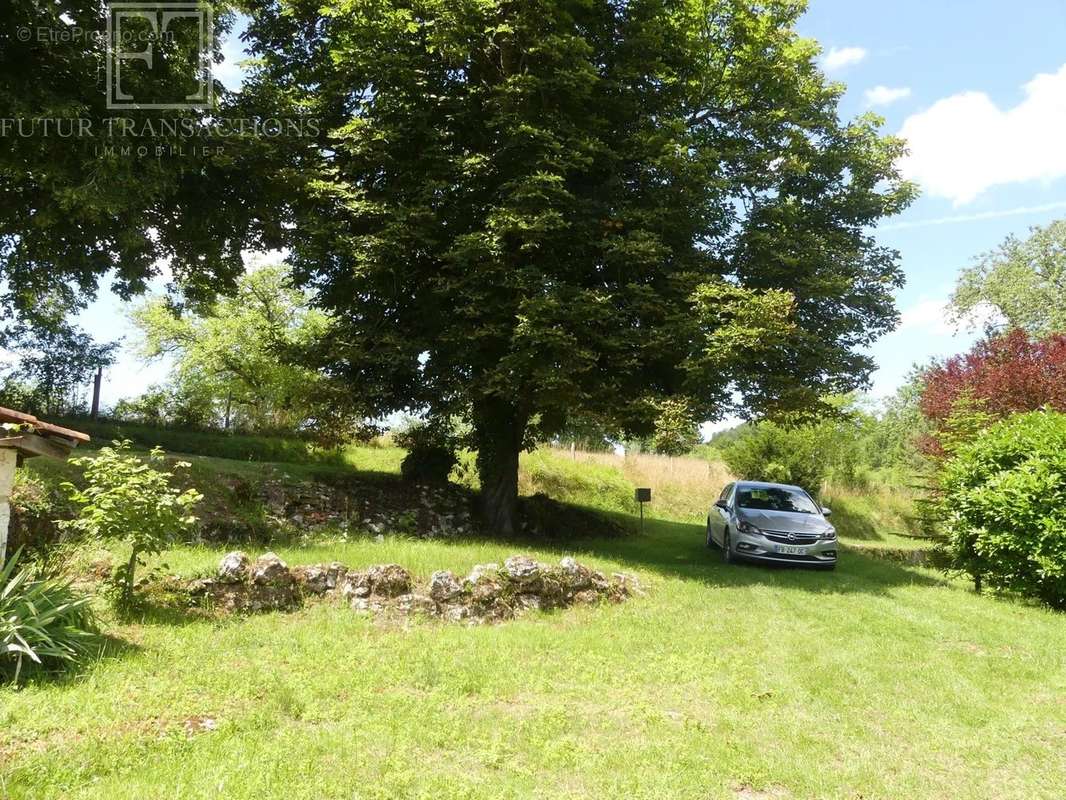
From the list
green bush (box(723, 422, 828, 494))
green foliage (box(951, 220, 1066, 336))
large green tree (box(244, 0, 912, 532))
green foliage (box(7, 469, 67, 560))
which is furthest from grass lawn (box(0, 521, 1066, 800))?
green foliage (box(951, 220, 1066, 336))

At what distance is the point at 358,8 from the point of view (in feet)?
42.1

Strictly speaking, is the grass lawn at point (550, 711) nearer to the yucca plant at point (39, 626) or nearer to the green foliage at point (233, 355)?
the yucca plant at point (39, 626)

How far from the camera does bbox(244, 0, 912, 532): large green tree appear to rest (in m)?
12.4

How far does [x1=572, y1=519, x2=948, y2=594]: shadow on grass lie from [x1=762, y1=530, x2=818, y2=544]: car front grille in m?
0.58

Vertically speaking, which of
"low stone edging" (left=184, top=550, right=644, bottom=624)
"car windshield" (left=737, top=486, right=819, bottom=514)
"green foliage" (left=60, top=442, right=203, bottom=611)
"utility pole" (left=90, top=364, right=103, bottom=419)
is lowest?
"low stone edging" (left=184, top=550, right=644, bottom=624)

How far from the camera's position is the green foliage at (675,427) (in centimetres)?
1198

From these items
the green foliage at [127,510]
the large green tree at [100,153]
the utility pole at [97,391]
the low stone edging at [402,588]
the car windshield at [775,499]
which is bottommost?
the low stone edging at [402,588]

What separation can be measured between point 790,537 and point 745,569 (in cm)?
107

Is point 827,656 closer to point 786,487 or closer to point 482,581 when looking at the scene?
point 482,581

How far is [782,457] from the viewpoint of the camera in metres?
26.5

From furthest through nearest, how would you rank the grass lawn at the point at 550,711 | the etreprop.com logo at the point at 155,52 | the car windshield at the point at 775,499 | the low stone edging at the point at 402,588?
the car windshield at the point at 775,499 < the etreprop.com logo at the point at 155,52 < the low stone edging at the point at 402,588 < the grass lawn at the point at 550,711

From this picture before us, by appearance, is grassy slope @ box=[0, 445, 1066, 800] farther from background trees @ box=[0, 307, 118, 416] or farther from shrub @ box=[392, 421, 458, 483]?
background trees @ box=[0, 307, 118, 416]

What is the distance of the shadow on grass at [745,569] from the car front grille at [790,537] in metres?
0.58

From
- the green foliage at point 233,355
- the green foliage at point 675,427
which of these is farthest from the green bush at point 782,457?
the green foliage at point 233,355
